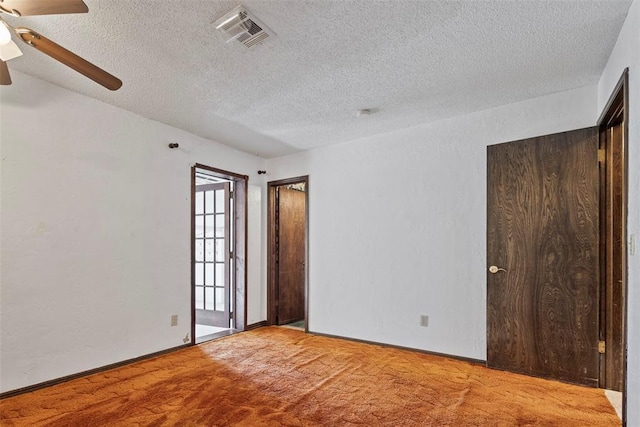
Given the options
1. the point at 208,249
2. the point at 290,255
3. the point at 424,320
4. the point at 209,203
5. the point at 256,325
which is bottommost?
the point at 256,325

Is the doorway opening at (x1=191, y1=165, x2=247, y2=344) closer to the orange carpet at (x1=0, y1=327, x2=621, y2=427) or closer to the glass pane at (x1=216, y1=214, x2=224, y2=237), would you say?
the glass pane at (x1=216, y1=214, x2=224, y2=237)

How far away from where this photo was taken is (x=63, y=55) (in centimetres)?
177

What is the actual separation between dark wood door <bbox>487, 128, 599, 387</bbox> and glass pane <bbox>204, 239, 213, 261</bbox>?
12.1 feet

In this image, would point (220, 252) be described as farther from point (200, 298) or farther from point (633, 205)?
point (633, 205)

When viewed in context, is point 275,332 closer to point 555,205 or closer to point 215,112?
point 215,112

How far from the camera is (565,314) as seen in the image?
2904 millimetres

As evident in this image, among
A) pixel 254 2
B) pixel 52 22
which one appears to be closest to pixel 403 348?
pixel 254 2

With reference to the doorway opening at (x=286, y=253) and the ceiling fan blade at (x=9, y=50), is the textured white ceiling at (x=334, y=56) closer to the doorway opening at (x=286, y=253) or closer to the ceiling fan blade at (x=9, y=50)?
the ceiling fan blade at (x=9, y=50)

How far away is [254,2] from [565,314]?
3215mm

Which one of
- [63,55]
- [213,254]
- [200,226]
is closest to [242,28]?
[63,55]

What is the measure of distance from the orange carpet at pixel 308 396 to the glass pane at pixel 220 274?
1.53m

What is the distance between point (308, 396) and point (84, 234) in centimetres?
235

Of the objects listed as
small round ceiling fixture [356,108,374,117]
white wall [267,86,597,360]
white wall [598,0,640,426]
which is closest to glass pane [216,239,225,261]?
white wall [267,86,597,360]

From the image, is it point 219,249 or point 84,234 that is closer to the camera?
point 84,234
